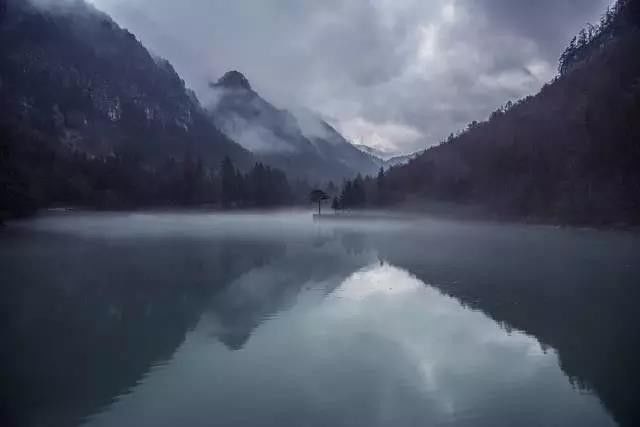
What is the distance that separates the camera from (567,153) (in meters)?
84.5

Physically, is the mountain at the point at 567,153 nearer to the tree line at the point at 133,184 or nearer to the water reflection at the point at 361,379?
the tree line at the point at 133,184

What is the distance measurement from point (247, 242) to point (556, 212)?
50019 mm

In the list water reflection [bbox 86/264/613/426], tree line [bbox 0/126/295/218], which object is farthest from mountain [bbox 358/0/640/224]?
water reflection [bbox 86/264/613/426]

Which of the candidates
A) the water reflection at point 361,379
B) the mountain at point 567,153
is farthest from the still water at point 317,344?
the mountain at point 567,153

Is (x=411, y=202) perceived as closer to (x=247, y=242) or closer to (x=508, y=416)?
(x=247, y=242)

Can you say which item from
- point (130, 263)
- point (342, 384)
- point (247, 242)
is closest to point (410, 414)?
point (342, 384)

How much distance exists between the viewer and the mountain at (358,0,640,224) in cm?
6925

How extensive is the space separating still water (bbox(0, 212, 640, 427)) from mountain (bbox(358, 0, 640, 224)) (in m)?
42.9

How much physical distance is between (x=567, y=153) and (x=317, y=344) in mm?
81748

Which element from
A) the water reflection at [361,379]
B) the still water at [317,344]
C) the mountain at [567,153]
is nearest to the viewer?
the water reflection at [361,379]

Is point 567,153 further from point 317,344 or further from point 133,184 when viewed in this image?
point 133,184

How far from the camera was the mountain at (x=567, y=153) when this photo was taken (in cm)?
6925

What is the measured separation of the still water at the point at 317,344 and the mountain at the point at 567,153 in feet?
141

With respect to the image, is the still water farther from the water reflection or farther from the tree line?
the tree line
